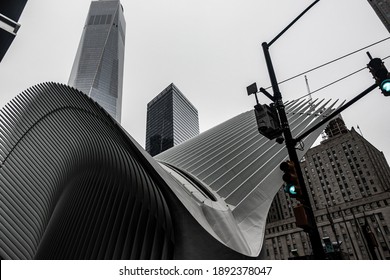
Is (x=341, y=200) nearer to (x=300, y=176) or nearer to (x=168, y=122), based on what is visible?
(x=168, y=122)

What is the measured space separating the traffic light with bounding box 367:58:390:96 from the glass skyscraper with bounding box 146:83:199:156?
153559 mm

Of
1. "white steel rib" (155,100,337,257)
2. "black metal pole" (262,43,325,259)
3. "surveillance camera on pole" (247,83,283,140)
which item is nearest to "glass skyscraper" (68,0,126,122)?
"white steel rib" (155,100,337,257)

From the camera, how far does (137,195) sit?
1326 centimetres

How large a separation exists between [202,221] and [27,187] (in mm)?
15208

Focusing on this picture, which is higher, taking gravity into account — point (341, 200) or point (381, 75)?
point (341, 200)

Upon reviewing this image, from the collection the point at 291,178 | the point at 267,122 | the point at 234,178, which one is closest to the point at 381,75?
the point at 267,122

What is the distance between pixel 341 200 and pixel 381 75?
109 meters

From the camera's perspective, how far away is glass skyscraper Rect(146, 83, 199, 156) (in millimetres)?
166000

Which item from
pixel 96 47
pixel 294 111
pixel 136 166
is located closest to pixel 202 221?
pixel 136 166

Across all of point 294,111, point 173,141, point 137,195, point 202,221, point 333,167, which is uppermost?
point 173,141

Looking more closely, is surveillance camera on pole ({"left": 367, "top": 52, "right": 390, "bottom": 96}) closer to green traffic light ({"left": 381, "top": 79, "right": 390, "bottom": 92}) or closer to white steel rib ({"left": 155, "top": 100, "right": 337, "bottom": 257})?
green traffic light ({"left": 381, "top": 79, "right": 390, "bottom": 92})

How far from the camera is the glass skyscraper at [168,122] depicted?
166000 millimetres

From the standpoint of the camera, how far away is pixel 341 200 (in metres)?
100
